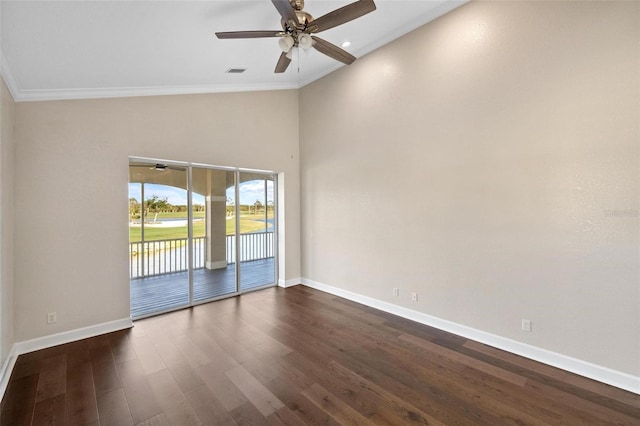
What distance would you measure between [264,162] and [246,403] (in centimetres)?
382

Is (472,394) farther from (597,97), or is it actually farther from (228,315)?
(228,315)

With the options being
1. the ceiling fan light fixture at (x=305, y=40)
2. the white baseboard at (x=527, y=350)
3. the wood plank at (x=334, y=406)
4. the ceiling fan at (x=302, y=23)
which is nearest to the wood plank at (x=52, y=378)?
the wood plank at (x=334, y=406)

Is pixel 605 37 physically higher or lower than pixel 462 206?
higher

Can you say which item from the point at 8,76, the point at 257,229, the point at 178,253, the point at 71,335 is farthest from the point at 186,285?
the point at 8,76

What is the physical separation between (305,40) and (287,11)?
0.33m

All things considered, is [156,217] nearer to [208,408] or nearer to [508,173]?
[208,408]

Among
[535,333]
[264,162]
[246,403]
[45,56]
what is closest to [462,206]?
[535,333]

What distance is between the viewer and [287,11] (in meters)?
2.27

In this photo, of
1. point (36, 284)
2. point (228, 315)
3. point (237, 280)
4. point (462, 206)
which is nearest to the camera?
point (36, 284)

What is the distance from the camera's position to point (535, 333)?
2.86 metres

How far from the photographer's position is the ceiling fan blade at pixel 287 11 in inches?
85.1

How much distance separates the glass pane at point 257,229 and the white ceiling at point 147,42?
1.76 meters

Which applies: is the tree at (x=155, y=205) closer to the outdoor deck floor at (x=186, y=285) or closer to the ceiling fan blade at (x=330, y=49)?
the outdoor deck floor at (x=186, y=285)

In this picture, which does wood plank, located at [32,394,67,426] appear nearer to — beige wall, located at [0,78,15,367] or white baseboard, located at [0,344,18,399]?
white baseboard, located at [0,344,18,399]
